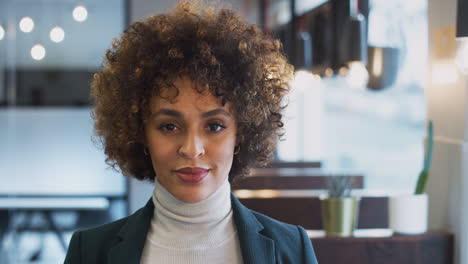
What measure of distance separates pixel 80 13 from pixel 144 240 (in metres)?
5.16

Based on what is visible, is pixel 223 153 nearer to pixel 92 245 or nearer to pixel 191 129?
pixel 191 129

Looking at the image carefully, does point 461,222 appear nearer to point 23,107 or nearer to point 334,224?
point 334,224

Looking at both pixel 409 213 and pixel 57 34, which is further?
pixel 57 34

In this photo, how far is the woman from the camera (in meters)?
1.45

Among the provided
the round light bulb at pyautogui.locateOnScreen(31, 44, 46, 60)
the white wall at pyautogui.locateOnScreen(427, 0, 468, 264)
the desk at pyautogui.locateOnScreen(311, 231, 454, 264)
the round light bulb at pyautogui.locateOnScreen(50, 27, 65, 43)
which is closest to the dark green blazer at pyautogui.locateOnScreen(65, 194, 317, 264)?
the white wall at pyautogui.locateOnScreen(427, 0, 468, 264)

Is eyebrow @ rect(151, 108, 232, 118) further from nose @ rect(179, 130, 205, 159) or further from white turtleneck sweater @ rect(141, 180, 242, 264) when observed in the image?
white turtleneck sweater @ rect(141, 180, 242, 264)

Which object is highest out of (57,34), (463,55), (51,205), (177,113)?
(57,34)

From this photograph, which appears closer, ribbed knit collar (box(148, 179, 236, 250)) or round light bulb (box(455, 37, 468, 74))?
ribbed knit collar (box(148, 179, 236, 250))

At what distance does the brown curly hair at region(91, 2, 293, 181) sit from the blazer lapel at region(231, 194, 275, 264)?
0.18 metres

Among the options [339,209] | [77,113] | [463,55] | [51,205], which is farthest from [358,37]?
[51,205]

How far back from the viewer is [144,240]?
1507 millimetres

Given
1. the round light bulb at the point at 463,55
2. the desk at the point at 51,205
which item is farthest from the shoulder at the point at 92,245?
the desk at the point at 51,205

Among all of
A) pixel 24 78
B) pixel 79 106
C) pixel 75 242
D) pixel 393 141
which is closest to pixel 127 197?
pixel 79 106

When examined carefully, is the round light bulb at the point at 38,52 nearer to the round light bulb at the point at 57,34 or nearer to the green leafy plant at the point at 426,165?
the round light bulb at the point at 57,34
